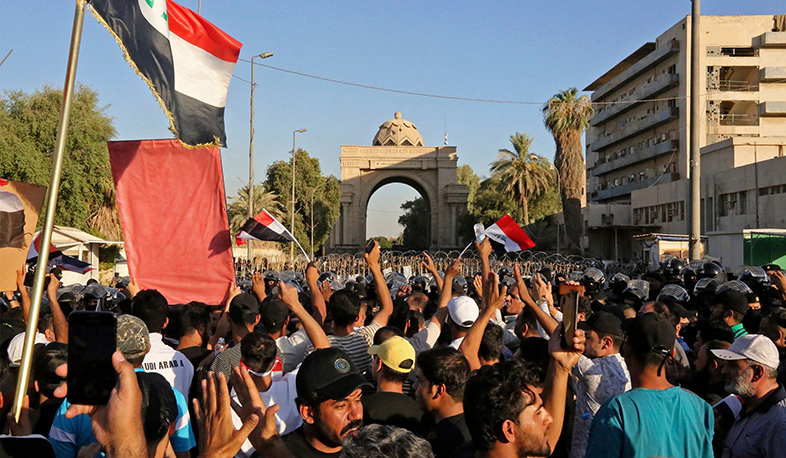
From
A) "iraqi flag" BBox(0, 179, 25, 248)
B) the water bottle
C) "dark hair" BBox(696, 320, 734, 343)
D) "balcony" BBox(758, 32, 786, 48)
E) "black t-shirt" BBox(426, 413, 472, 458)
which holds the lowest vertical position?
"black t-shirt" BBox(426, 413, 472, 458)

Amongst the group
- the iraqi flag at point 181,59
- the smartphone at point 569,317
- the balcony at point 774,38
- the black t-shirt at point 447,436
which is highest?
the balcony at point 774,38

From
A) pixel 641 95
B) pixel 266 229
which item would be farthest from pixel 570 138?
pixel 266 229

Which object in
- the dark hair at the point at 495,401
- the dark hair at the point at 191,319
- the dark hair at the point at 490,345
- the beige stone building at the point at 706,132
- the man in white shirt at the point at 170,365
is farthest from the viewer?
the beige stone building at the point at 706,132

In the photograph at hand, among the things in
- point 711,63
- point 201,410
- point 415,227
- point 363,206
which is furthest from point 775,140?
point 415,227

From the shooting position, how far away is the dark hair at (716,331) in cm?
485

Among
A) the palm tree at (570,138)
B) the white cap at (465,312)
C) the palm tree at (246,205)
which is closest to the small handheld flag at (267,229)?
the white cap at (465,312)

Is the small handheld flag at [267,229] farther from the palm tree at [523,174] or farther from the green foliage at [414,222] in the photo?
the green foliage at [414,222]

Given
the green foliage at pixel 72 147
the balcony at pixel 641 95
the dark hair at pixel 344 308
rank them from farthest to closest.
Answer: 1. the balcony at pixel 641 95
2. the green foliage at pixel 72 147
3. the dark hair at pixel 344 308

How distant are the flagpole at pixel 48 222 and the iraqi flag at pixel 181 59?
3.70ft

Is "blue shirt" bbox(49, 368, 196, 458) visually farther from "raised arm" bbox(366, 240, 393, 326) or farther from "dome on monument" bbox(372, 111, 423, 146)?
"dome on monument" bbox(372, 111, 423, 146)

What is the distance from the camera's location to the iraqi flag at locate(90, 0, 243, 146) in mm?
4789

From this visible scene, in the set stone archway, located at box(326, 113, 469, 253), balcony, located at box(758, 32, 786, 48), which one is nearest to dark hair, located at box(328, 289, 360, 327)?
balcony, located at box(758, 32, 786, 48)

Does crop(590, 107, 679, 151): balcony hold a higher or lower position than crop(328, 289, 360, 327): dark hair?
higher

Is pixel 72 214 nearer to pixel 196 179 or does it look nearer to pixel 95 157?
pixel 95 157
